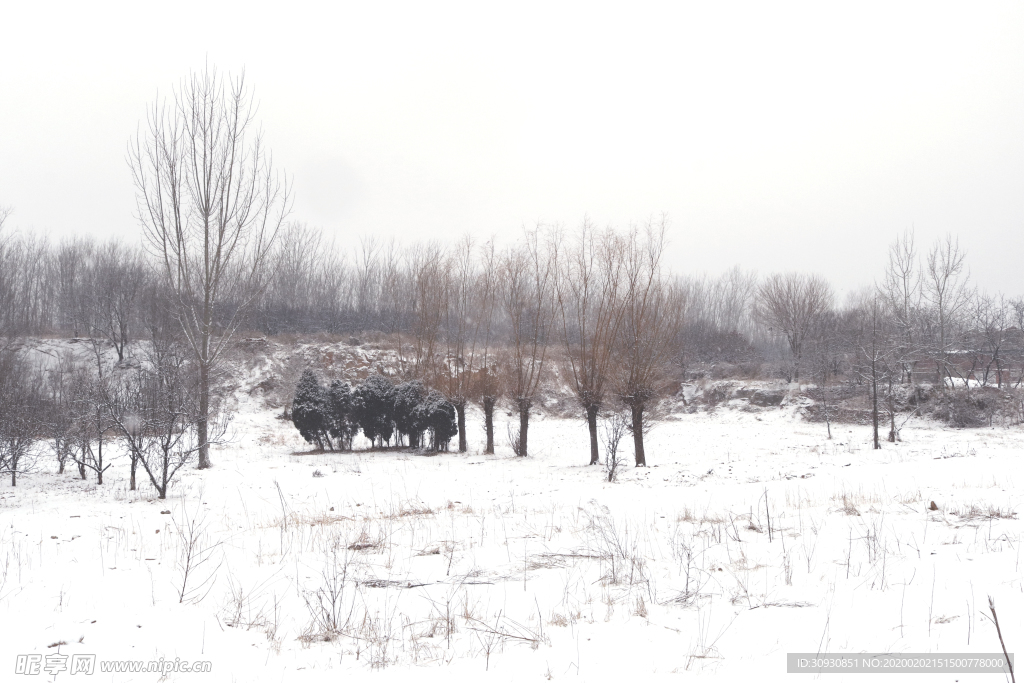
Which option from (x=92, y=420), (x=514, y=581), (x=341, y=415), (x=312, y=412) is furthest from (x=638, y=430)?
(x=92, y=420)

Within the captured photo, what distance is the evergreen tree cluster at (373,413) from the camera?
18641 mm

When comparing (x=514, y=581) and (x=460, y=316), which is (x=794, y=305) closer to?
(x=460, y=316)

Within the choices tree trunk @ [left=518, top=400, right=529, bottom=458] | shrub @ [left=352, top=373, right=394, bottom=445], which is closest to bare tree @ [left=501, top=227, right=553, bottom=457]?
tree trunk @ [left=518, top=400, right=529, bottom=458]

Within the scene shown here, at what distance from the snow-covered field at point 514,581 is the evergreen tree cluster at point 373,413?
8.28 meters

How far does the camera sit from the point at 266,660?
3.28m

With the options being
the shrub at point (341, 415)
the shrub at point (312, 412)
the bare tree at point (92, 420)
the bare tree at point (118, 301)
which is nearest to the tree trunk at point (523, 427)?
the shrub at point (341, 415)

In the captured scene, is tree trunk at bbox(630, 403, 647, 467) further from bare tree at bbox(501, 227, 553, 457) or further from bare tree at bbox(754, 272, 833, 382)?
bare tree at bbox(754, 272, 833, 382)

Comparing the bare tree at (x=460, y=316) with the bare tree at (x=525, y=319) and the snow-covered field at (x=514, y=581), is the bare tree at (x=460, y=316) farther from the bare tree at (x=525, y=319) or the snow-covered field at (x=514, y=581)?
the snow-covered field at (x=514, y=581)

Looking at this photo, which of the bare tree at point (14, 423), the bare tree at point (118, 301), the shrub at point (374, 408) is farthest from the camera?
the bare tree at point (118, 301)

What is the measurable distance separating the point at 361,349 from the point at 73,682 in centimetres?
3445

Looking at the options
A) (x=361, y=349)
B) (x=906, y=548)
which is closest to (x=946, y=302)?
(x=906, y=548)

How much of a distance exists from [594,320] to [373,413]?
812 cm

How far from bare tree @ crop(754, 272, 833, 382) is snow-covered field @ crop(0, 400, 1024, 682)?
30.7 m

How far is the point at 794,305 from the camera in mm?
39938
